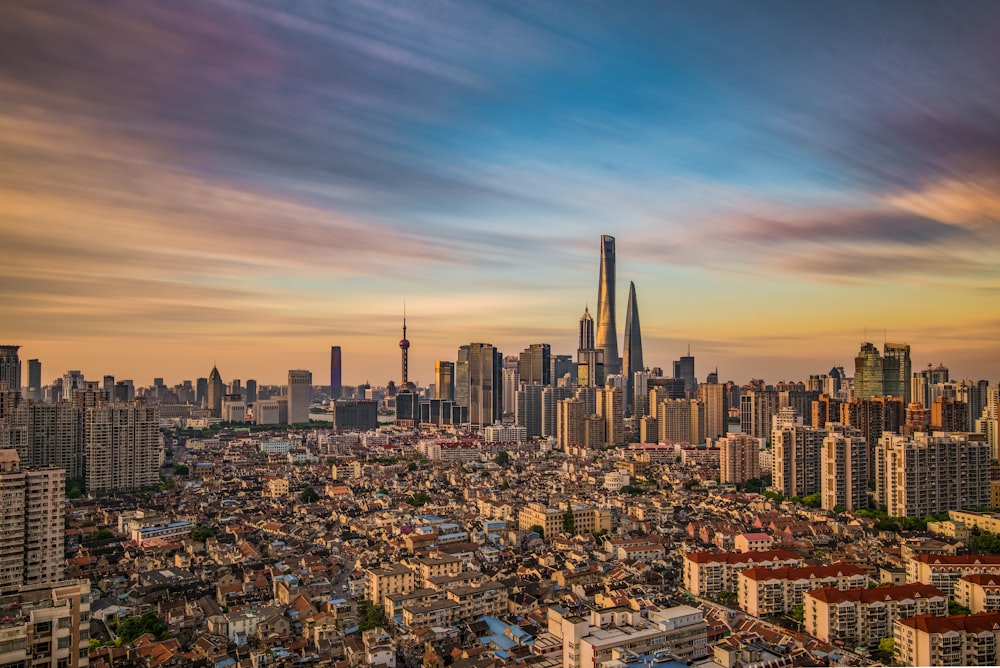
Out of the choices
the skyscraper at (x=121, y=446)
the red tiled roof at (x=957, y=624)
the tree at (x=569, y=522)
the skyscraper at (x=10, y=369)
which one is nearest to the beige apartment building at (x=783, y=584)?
the red tiled roof at (x=957, y=624)

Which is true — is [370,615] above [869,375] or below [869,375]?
below

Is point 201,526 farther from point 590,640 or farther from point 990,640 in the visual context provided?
point 990,640

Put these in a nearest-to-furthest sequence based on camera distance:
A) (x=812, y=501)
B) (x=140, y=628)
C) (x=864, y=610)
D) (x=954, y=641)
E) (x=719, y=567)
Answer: (x=954, y=641) < (x=864, y=610) < (x=140, y=628) < (x=719, y=567) < (x=812, y=501)

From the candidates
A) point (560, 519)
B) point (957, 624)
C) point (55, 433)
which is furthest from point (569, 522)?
point (55, 433)

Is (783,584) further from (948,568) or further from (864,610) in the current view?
(948,568)

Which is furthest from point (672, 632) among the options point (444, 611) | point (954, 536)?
point (954, 536)

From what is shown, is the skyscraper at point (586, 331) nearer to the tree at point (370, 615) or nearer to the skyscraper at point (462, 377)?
the skyscraper at point (462, 377)
